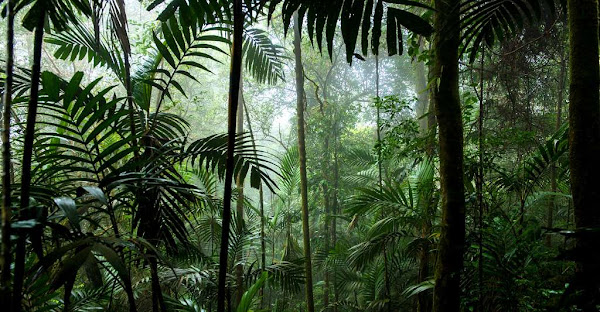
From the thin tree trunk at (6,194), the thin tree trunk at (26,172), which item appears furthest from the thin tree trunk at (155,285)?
the thin tree trunk at (6,194)

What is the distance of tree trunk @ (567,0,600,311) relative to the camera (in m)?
1.36

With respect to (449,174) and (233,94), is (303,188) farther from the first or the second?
(233,94)

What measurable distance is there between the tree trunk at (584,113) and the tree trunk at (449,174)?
450mm

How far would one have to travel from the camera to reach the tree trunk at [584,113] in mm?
1357

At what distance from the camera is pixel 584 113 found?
139 cm

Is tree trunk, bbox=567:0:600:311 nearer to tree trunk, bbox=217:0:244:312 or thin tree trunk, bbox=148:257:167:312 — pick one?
tree trunk, bbox=217:0:244:312

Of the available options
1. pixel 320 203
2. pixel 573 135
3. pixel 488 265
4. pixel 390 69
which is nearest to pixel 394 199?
pixel 488 265

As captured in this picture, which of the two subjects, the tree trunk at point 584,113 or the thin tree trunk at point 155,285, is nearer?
the tree trunk at point 584,113

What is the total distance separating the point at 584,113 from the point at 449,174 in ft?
1.90

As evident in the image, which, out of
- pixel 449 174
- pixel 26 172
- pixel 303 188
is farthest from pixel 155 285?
pixel 303 188

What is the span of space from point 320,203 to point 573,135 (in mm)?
7091

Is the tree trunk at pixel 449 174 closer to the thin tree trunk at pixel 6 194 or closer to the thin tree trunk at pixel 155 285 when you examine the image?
the thin tree trunk at pixel 155 285

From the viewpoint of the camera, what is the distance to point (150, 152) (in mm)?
1804

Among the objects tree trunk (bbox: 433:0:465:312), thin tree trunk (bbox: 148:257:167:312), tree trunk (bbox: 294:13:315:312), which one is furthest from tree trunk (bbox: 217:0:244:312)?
tree trunk (bbox: 294:13:315:312)
